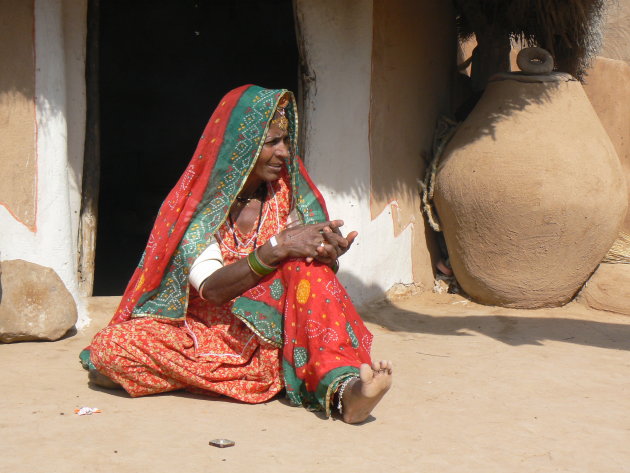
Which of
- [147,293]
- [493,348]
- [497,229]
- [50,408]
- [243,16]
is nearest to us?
[50,408]

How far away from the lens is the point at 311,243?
3537mm

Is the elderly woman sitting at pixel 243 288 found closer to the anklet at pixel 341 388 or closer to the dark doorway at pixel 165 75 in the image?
the anklet at pixel 341 388

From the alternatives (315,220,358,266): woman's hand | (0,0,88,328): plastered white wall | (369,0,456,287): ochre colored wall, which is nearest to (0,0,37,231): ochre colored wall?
(0,0,88,328): plastered white wall

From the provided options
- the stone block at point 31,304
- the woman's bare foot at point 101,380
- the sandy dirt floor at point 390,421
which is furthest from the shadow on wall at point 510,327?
the woman's bare foot at point 101,380

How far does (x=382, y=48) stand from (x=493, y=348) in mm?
2080

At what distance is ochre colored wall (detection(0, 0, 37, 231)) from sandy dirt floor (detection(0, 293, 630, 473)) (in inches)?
32.0

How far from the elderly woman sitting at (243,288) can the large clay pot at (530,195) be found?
6.98ft

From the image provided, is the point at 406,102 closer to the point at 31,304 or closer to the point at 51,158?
the point at 51,158

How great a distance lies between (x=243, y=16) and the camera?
8609 mm

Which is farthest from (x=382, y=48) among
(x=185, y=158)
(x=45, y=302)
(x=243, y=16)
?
(x=185, y=158)

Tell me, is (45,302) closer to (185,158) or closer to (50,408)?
(50,408)

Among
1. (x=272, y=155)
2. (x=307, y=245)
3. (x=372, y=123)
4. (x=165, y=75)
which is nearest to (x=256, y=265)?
(x=307, y=245)

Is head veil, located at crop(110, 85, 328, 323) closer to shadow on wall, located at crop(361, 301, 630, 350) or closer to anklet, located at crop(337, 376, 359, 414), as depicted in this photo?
anklet, located at crop(337, 376, 359, 414)

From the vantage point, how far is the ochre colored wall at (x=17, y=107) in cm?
472
